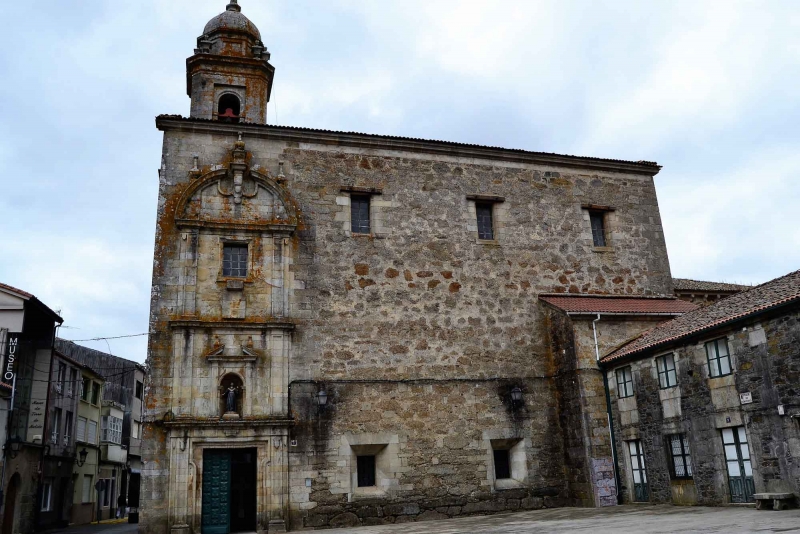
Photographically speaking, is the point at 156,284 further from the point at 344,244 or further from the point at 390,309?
the point at 390,309

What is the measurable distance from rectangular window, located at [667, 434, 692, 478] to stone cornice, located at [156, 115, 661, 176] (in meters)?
8.96

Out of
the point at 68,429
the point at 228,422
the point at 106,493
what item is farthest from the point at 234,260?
the point at 106,493

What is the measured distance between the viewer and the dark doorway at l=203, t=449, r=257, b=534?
48.1ft

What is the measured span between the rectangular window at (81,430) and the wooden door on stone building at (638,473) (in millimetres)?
22152

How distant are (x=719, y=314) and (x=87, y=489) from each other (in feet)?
86.1

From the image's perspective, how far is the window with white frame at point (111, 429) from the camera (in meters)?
31.4

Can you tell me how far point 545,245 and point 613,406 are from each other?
5.10 m

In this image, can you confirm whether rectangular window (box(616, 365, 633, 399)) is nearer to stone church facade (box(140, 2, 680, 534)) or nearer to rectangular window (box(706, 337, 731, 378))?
stone church facade (box(140, 2, 680, 534))

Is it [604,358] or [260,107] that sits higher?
[260,107]

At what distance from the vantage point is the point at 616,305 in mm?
18172

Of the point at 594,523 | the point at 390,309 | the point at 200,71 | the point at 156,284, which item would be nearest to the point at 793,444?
the point at 594,523

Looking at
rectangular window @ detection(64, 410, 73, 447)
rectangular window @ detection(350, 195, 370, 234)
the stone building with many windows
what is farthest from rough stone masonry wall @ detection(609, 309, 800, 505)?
rectangular window @ detection(64, 410, 73, 447)

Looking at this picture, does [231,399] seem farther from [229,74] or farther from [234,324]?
[229,74]

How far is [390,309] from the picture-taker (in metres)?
17.4
